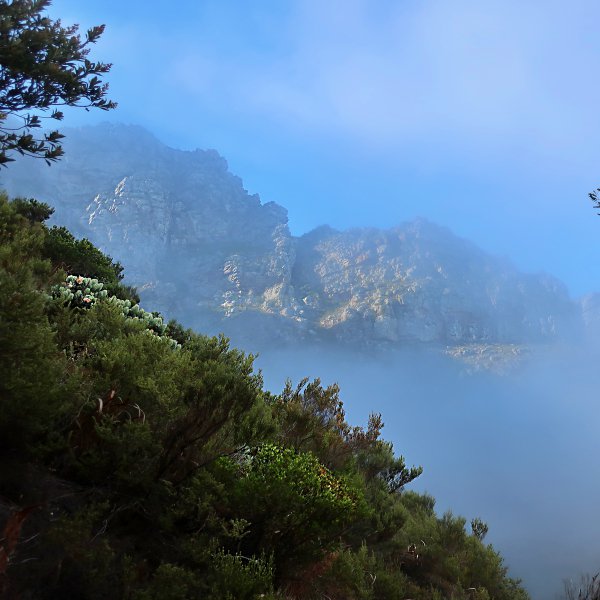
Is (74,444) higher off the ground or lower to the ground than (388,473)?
lower

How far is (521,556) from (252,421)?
454 feet

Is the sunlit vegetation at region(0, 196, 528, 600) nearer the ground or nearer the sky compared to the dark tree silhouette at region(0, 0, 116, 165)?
nearer the ground

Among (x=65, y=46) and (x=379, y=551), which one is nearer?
(x=379, y=551)

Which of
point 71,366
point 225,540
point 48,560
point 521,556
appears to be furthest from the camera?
point 521,556

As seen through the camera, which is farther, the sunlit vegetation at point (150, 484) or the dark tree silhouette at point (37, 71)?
the dark tree silhouette at point (37, 71)

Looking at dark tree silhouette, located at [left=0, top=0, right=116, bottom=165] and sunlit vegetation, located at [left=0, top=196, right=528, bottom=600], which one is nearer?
sunlit vegetation, located at [left=0, top=196, right=528, bottom=600]

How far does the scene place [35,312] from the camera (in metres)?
3.89

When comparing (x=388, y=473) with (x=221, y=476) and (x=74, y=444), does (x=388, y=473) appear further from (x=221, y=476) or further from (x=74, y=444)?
(x=74, y=444)

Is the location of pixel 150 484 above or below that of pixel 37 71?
below

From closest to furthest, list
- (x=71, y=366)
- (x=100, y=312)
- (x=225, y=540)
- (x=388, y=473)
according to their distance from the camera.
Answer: (x=225, y=540) < (x=71, y=366) < (x=100, y=312) < (x=388, y=473)

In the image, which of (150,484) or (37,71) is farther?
(37,71)

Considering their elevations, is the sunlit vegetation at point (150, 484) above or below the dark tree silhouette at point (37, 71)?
below

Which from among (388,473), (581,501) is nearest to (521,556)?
(581,501)

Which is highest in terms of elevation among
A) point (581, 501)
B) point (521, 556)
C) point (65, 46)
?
point (581, 501)
